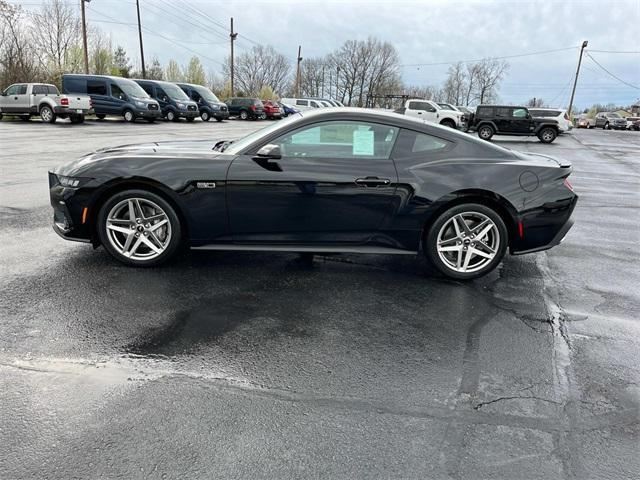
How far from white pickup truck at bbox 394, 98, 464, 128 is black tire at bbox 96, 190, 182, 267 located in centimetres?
2405

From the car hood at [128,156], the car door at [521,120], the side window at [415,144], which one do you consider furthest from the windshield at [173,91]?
the side window at [415,144]

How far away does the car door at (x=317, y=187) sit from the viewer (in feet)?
13.1

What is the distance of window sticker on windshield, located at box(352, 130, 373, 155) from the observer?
13.4 ft

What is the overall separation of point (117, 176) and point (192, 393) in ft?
7.59

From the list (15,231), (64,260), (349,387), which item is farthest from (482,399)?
(15,231)

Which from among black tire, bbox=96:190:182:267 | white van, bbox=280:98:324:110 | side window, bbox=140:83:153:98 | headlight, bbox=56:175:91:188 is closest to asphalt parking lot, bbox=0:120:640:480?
black tire, bbox=96:190:182:267

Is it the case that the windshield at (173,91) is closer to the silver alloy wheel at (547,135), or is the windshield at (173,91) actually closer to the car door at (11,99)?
the car door at (11,99)

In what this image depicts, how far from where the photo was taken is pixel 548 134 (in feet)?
78.8

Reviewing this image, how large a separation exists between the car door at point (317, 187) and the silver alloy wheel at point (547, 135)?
23.2 m

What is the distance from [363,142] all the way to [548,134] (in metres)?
23.4

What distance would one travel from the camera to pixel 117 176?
13.3ft

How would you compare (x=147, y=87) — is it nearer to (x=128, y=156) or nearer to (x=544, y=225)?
(x=128, y=156)

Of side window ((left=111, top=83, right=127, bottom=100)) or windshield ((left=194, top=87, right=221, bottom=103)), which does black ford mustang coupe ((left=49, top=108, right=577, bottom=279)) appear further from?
windshield ((left=194, top=87, right=221, bottom=103))

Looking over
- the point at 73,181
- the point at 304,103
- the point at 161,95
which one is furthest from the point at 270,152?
the point at 304,103
